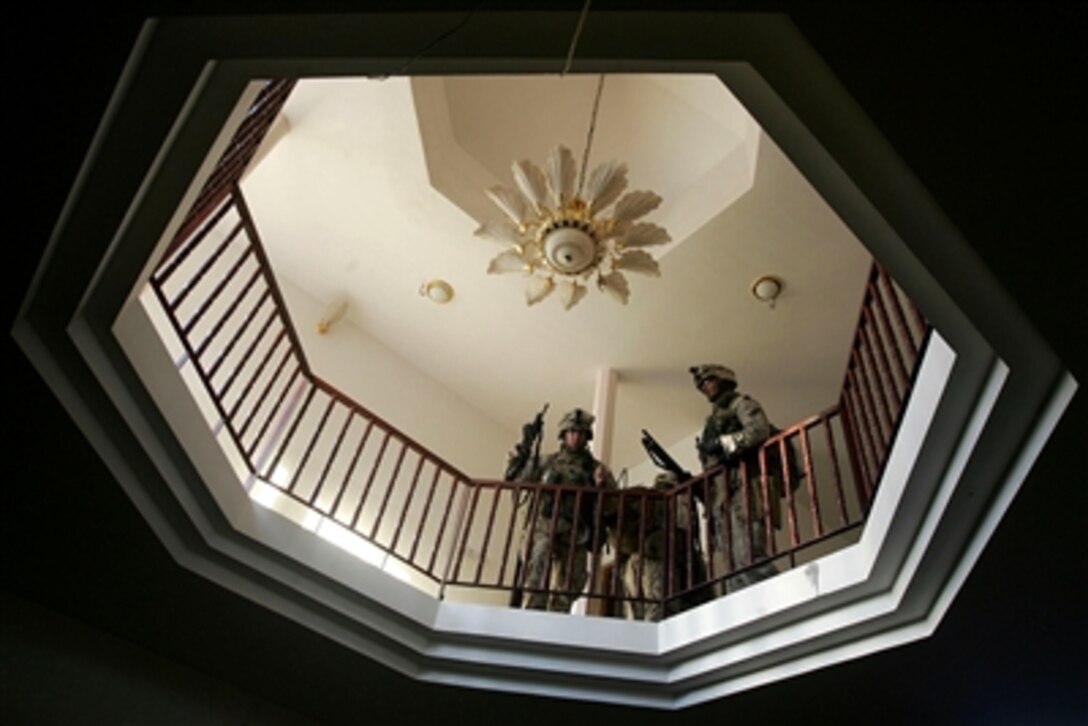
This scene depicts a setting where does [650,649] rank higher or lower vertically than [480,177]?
lower

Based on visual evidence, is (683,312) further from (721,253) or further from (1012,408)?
(1012,408)

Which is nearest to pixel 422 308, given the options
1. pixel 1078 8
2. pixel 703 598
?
pixel 703 598

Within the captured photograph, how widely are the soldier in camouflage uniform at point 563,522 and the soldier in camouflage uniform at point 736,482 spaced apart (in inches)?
27.1

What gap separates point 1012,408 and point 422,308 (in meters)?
5.24

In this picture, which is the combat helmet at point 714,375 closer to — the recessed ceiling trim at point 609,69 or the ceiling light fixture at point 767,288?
the ceiling light fixture at point 767,288

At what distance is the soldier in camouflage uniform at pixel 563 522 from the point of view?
374 centimetres

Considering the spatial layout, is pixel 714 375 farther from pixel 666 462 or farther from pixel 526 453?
pixel 526 453

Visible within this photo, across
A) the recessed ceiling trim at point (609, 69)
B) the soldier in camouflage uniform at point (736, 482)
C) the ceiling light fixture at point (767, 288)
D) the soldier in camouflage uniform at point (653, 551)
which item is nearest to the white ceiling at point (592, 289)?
the ceiling light fixture at point (767, 288)

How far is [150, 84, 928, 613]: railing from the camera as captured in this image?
2.67m

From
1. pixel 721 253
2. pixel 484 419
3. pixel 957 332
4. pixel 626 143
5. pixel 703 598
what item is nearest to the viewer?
pixel 957 332

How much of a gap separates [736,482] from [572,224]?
159cm

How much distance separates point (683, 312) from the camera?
5.75 meters

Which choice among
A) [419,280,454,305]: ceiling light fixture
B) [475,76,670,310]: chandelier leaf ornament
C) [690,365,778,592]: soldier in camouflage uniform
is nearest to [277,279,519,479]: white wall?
[419,280,454,305]: ceiling light fixture

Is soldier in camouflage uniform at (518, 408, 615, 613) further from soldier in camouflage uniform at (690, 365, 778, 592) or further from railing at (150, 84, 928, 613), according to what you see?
soldier in camouflage uniform at (690, 365, 778, 592)
